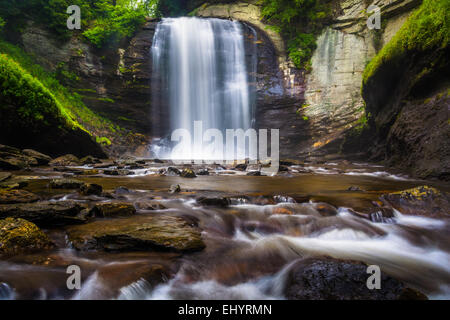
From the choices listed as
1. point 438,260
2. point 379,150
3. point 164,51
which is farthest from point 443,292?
point 164,51

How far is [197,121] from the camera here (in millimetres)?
17547

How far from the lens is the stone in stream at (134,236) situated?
2258 millimetres

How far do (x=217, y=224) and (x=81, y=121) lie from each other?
1357 centimetres

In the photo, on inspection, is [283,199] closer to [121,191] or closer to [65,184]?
[121,191]

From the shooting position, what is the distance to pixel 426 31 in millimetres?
7273

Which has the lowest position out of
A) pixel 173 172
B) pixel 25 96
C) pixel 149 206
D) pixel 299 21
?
pixel 173 172

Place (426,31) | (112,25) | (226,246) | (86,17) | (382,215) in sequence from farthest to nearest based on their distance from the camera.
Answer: (86,17) → (112,25) → (426,31) → (382,215) → (226,246)

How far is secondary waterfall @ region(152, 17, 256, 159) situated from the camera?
17.2 m

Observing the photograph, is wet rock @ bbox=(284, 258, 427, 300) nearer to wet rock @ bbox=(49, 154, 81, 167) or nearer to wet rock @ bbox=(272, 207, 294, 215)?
wet rock @ bbox=(272, 207, 294, 215)

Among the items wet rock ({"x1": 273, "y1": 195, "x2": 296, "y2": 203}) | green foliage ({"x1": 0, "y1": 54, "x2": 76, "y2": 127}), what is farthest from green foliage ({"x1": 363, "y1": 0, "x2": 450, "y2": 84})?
green foliage ({"x1": 0, "y1": 54, "x2": 76, "y2": 127})

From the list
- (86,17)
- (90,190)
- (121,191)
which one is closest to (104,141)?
(86,17)

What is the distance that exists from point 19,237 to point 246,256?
6.80 ft
